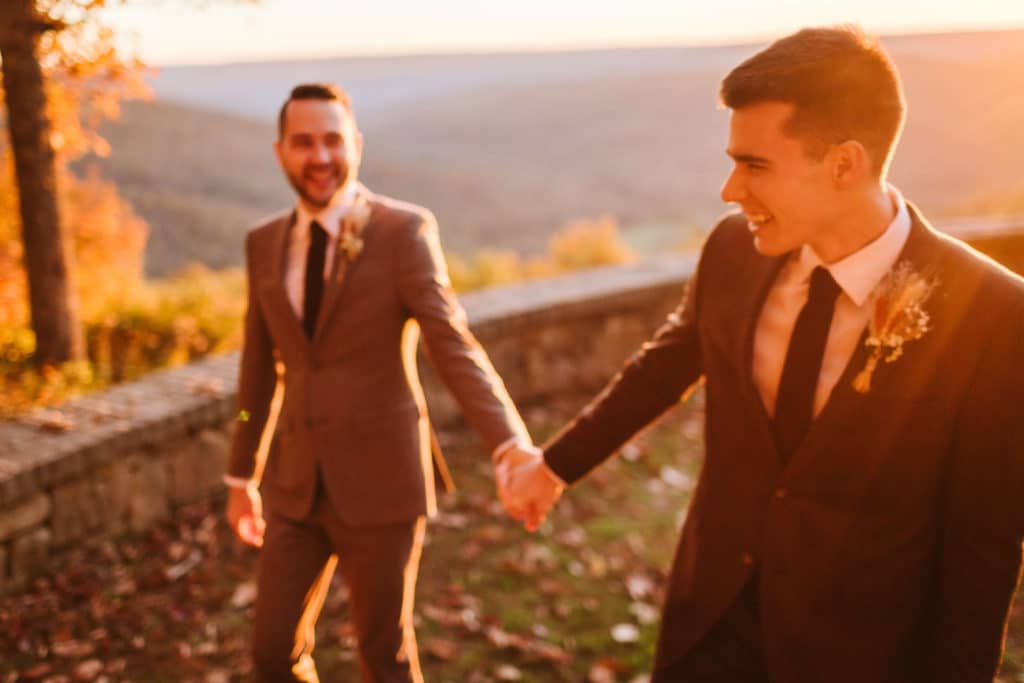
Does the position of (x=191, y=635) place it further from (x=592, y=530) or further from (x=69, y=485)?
(x=592, y=530)

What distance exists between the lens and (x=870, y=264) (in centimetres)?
220

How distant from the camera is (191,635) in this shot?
427 cm

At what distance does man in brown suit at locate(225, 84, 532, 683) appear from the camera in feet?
9.96

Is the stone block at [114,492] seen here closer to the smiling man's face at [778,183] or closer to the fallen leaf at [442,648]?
the fallen leaf at [442,648]

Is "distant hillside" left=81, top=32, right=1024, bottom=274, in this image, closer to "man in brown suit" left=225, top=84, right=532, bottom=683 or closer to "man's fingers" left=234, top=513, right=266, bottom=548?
"man in brown suit" left=225, top=84, right=532, bottom=683

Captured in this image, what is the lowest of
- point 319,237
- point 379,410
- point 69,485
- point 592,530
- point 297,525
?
point 592,530

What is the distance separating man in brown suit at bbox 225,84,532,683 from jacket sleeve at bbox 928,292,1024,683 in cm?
137

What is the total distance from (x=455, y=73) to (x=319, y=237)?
341 ft

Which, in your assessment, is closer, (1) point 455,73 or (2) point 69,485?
(2) point 69,485

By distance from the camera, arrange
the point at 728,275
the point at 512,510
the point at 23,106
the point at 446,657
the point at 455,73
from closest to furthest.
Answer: the point at 728,275 < the point at 512,510 < the point at 446,657 < the point at 23,106 < the point at 455,73

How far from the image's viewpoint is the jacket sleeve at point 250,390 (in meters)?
3.34

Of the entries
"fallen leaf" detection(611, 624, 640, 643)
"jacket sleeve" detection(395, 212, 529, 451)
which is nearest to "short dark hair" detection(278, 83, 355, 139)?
"jacket sleeve" detection(395, 212, 529, 451)

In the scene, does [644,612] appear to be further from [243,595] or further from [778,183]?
[778,183]

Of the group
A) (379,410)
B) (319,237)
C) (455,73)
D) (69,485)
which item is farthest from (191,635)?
(455,73)
